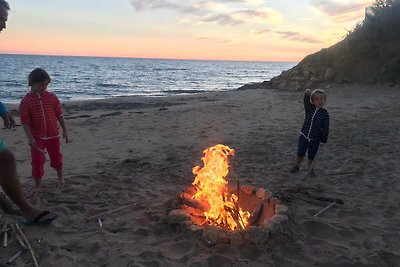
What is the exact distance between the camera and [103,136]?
1088 centimetres

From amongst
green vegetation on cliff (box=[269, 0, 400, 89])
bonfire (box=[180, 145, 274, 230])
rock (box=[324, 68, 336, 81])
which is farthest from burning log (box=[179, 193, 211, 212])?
rock (box=[324, 68, 336, 81])

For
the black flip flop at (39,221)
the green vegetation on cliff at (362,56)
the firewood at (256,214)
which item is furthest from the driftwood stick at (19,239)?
the green vegetation on cliff at (362,56)

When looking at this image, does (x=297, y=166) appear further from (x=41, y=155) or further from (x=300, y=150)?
(x=41, y=155)

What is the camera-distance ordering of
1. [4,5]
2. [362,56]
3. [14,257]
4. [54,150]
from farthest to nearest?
1. [362,56]
2. [54,150]
3. [4,5]
4. [14,257]

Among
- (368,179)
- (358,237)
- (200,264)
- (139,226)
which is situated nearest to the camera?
(200,264)

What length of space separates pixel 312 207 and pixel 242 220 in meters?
1.29

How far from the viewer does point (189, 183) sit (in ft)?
21.3

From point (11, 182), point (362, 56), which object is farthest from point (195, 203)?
point (362, 56)

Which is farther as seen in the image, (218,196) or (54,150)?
(54,150)

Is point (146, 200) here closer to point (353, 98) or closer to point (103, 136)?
point (103, 136)

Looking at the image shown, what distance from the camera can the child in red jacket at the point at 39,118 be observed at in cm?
523

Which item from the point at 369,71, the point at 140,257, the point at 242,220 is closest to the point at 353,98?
the point at 369,71

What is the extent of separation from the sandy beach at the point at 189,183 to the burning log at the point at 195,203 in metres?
0.38

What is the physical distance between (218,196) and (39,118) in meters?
2.85
